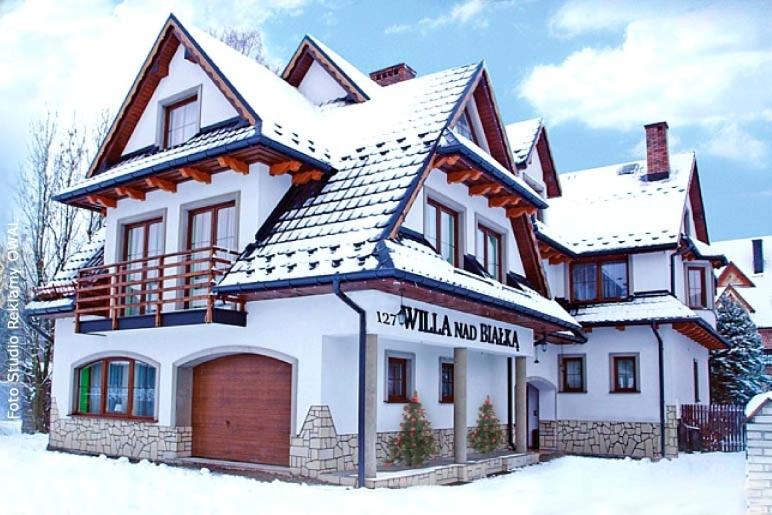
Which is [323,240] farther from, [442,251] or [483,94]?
[483,94]

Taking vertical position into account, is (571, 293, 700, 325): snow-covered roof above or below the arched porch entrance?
above

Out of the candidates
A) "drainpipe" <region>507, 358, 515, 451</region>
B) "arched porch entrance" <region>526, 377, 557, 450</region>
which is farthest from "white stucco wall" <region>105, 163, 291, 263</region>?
"arched porch entrance" <region>526, 377, 557, 450</region>

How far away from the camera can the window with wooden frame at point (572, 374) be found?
66.6 feet

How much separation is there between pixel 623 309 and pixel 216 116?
36.6ft

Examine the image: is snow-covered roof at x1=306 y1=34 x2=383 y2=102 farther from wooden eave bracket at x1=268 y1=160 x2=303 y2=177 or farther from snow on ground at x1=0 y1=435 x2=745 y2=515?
snow on ground at x1=0 y1=435 x2=745 y2=515

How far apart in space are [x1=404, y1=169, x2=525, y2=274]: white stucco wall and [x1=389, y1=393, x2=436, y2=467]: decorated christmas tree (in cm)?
323

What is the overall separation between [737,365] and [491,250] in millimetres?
14208

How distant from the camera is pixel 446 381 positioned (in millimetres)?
15945

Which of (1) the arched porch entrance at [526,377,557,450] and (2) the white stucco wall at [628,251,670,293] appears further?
(1) the arched porch entrance at [526,377,557,450]

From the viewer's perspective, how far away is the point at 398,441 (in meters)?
13.5

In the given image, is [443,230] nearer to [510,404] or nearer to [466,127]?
[466,127]

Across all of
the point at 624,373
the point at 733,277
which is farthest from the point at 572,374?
the point at 733,277

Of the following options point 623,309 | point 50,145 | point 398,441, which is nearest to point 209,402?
point 398,441

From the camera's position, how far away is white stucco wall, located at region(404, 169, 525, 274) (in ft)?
44.9
